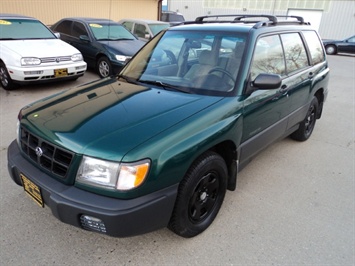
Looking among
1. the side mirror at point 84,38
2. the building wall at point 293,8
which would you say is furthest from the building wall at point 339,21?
the side mirror at point 84,38

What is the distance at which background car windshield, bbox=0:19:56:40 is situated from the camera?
614cm

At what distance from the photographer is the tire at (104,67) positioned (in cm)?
713

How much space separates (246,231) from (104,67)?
20.0 feet

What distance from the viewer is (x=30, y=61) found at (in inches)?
219

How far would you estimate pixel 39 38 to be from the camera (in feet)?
21.3

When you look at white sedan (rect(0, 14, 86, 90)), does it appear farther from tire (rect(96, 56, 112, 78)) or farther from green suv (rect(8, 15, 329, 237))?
green suv (rect(8, 15, 329, 237))

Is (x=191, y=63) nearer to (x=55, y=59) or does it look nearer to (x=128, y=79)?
(x=128, y=79)

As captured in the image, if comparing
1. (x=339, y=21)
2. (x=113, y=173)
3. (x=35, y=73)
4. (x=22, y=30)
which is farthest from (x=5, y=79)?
(x=339, y=21)

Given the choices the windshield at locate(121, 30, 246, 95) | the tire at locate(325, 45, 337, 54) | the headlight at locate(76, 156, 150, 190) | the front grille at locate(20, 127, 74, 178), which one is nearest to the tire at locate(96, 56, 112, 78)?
the windshield at locate(121, 30, 246, 95)

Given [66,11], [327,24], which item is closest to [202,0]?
[327,24]

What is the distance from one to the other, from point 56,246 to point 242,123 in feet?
6.02

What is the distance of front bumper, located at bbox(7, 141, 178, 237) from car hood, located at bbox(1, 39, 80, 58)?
15.2 ft

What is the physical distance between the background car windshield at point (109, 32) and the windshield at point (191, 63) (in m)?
4.97

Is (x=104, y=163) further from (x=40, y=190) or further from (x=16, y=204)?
(x=16, y=204)
